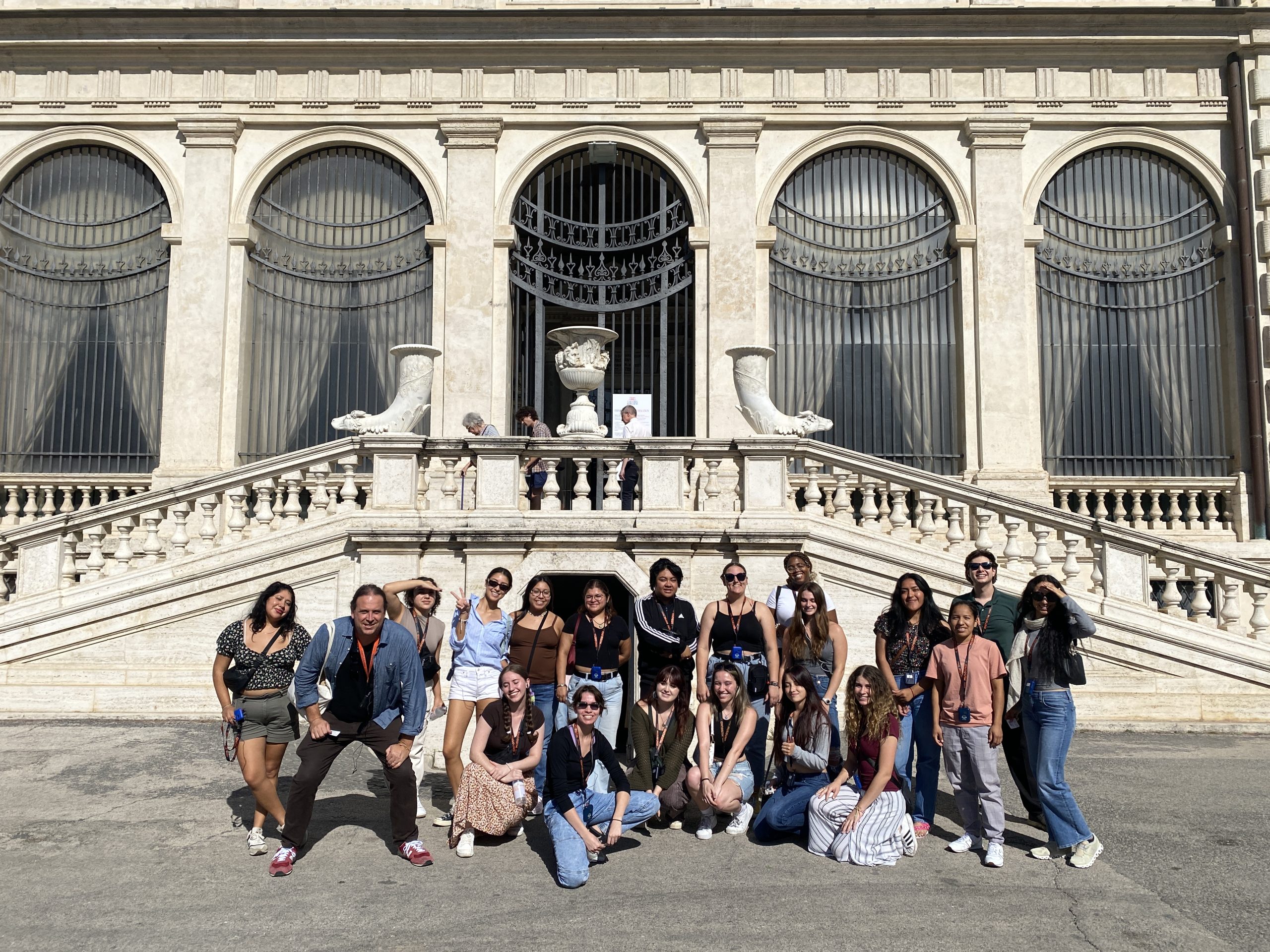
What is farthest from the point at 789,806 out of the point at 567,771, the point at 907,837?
the point at 567,771

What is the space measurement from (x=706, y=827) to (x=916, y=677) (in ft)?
5.05

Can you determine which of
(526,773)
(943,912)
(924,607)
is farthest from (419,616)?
(943,912)

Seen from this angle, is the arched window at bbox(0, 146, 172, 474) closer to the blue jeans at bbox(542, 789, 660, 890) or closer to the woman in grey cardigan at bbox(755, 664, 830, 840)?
the blue jeans at bbox(542, 789, 660, 890)

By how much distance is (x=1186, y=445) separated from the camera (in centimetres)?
1554

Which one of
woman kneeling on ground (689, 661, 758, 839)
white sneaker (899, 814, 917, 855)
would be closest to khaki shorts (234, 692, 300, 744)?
woman kneeling on ground (689, 661, 758, 839)

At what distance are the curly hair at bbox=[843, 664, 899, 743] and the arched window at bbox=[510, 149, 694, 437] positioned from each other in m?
9.61

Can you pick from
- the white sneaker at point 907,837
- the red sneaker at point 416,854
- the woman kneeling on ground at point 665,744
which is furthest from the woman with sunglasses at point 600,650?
the white sneaker at point 907,837

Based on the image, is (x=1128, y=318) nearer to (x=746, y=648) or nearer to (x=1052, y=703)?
(x=746, y=648)

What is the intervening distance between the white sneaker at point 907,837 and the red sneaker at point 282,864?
3276 millimetres

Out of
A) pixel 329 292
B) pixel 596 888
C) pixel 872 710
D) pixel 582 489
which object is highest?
pixel 329 292

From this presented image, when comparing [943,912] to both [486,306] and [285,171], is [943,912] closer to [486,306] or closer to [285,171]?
[486,306]

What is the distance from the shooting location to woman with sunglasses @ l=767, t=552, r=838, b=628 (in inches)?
281

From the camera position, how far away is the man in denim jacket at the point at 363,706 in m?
5.92

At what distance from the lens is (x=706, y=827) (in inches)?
258
